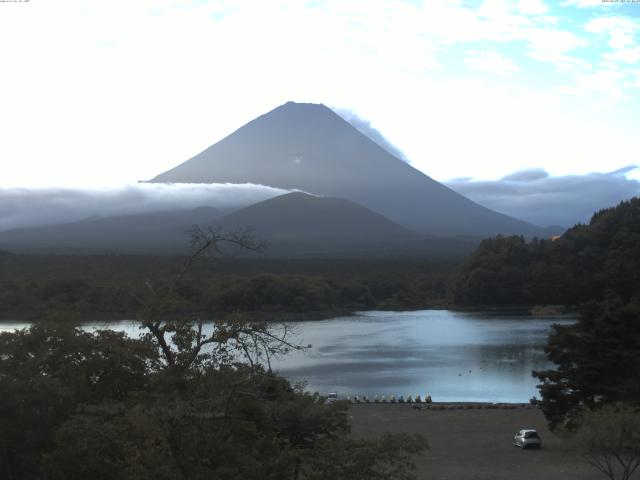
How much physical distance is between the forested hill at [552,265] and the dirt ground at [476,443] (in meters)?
28.9

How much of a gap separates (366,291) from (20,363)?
137 feet

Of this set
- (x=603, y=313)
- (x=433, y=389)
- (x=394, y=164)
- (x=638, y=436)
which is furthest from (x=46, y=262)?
(x=394, y=164)

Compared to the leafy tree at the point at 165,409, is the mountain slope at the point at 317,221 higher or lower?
higher

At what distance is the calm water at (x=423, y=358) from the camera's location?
65.1 ft

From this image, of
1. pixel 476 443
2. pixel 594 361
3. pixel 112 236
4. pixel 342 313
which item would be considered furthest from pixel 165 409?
pixel 112 236

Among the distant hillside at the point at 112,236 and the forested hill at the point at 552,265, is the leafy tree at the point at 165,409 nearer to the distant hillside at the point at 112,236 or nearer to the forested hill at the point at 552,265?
the forested hill at the point at 552,265

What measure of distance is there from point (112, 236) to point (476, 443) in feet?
220

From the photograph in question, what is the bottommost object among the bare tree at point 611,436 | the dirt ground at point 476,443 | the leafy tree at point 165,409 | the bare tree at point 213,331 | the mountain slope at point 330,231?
the dirt ground at point 476,443

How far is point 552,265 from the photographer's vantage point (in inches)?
1756

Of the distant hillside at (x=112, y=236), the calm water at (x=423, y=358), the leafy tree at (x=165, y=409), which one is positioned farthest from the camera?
the distant hillside at (x=112, y=236)

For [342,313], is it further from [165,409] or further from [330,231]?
[330,231]

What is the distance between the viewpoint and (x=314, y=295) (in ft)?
142

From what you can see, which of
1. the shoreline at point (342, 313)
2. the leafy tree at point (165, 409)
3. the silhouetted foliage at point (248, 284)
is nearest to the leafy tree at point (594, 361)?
the leafy tree at point (165, 409)

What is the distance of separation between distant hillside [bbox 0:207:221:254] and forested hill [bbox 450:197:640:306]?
78.2ft
